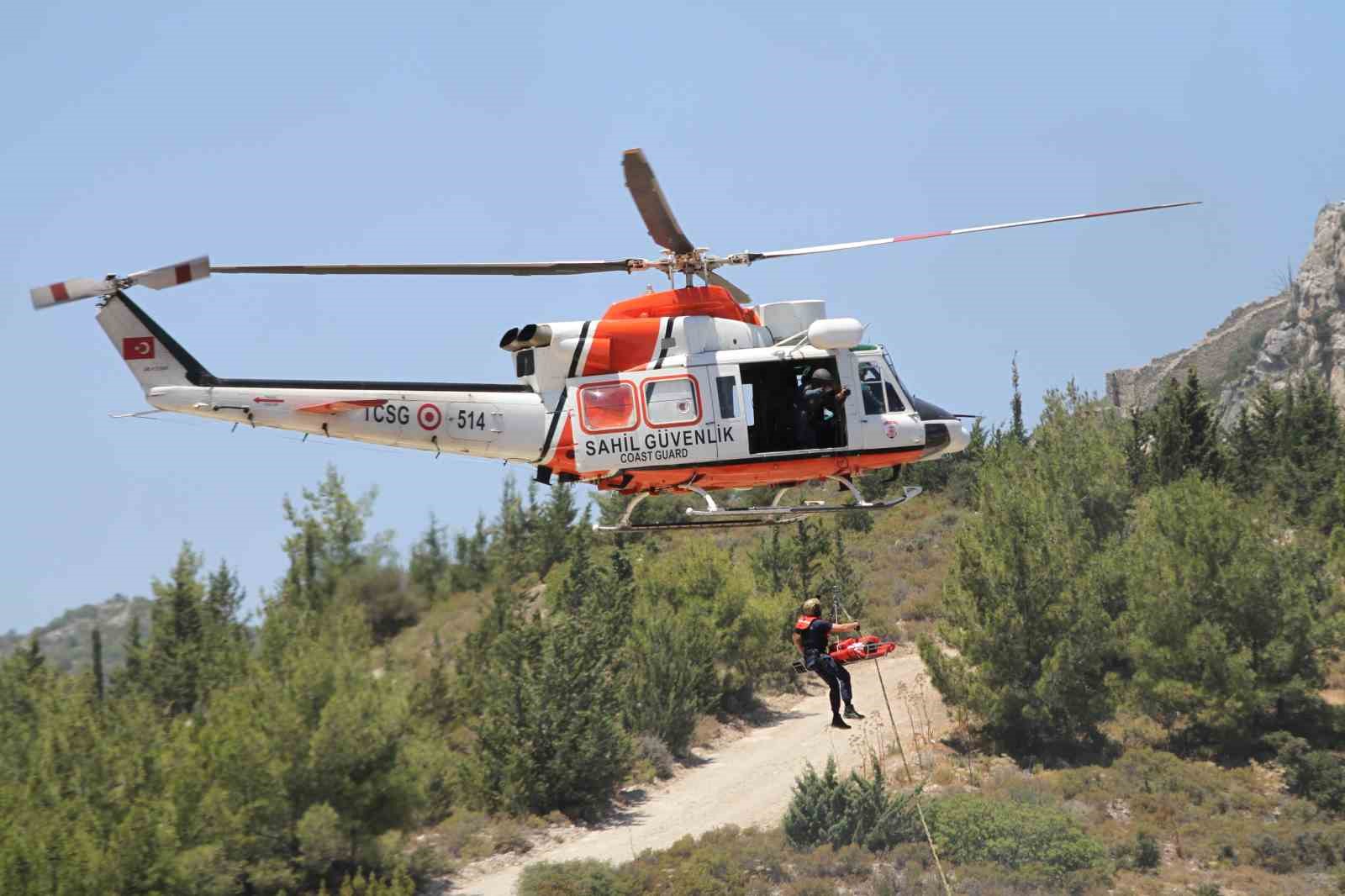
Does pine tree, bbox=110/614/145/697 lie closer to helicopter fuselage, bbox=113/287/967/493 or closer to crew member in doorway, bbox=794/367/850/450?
helicopter fuselage, bbox=113/287/967/493

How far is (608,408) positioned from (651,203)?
2706 mm

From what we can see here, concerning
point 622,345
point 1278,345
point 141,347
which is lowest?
point 622,345

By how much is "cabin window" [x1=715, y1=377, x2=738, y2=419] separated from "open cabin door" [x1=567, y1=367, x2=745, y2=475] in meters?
0.05

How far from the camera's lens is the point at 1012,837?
2912 centimetres

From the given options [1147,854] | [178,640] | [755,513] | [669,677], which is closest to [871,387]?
[755,513]

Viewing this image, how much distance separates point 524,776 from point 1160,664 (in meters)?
17.9

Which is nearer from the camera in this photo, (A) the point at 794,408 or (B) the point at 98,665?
(A) the point at 794,408

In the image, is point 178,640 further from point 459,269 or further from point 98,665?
point 459,269

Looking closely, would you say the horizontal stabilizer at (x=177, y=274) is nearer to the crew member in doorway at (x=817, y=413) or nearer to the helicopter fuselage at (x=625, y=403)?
the helicopter fuselage at (x=625, y=403)

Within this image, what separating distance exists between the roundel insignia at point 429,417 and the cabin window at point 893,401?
5.95 metres

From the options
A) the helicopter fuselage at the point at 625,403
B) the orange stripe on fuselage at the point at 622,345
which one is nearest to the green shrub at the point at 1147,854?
the helicopter fuselage at the point at 625,403

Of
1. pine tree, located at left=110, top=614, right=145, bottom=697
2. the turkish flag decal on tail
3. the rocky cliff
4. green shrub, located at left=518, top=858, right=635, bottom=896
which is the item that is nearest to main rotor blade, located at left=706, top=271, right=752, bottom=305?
the turkish flag decal on tail

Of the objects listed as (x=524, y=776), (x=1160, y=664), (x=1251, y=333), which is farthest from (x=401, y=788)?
(x=1251, y=333)

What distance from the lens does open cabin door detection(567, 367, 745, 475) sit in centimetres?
1689
